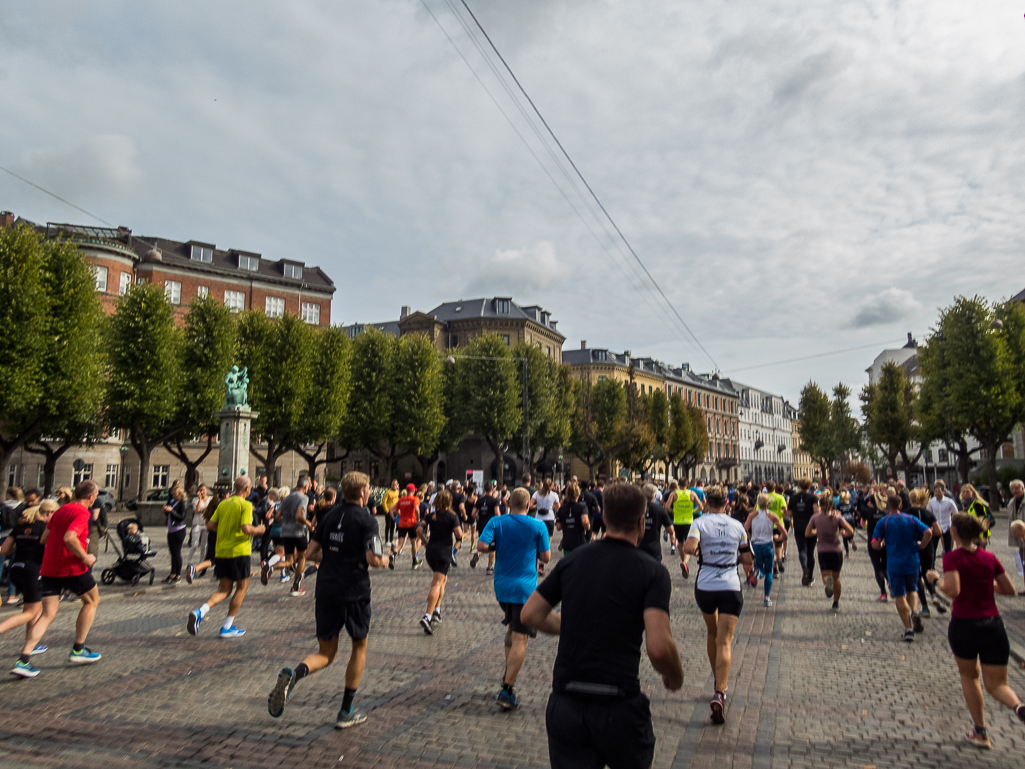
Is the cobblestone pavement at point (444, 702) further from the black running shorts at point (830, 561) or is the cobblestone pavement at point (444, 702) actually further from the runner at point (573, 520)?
the runner at point (573, 520)

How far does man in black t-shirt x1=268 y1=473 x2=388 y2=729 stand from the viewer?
5.75 meters

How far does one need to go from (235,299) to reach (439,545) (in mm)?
51531

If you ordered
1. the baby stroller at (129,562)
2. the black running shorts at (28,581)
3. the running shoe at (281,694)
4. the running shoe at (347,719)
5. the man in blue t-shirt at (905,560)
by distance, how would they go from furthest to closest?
the baby stroller at (129,562), the man in blue t-shirt at (905,560), the black running shorts at (28,581), the running shoe at (347,719), the running shoe at (281,694)

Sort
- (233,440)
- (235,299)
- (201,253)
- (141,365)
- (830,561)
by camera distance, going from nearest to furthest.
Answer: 1. (830,561)
2. (233,440)
3. (141,365)
4. (235,299)
5. (201,253)

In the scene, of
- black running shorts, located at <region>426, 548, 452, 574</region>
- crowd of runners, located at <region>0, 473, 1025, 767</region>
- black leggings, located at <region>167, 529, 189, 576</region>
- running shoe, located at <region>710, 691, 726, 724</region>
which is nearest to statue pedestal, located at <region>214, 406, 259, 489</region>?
crowd of runners, located at <region>0, 473, 1025, 767</region>

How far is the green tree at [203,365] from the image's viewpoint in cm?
3772

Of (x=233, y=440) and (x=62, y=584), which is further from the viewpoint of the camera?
(x=233, y=440)

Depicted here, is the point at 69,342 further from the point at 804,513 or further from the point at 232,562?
the point at 804,513

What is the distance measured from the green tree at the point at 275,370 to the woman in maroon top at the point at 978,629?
38316 millimetres

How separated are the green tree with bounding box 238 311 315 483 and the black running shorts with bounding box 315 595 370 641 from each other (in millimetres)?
36178

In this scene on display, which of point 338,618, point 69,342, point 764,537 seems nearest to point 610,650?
point 338,618

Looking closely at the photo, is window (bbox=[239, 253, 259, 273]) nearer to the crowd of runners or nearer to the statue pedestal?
the statue pedestal

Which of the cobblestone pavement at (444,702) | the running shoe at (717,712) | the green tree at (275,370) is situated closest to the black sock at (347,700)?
the cobblestone pavement at (444,702)

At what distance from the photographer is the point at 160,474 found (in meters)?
50.4
